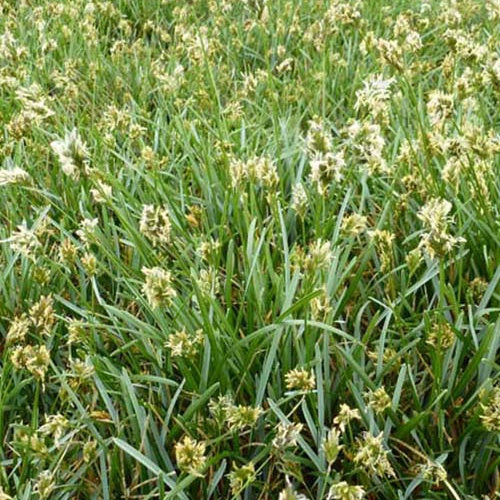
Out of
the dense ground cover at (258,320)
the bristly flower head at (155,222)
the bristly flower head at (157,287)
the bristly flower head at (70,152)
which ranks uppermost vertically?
A: the bristly flower head at (70,152)

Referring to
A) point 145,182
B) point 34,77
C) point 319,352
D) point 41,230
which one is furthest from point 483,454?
point 34,77

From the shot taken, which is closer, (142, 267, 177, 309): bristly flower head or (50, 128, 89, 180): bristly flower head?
(142, 267, 177, 309): bristly flower head

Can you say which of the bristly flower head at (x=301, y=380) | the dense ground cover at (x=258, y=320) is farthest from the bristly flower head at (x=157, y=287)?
the bristly flower head at (x=301, y=380)

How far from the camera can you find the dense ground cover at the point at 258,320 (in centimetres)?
187

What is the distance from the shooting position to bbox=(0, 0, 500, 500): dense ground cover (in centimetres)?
187

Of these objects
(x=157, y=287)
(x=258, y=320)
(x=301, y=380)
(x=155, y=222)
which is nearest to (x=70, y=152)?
(x=155, y=222)

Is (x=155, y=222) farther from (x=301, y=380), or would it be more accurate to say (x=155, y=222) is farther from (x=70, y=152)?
(x=301, y=380)

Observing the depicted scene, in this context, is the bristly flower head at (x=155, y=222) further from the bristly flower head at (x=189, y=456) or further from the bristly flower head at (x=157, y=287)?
the bristly flower head at (x=189, y=456)

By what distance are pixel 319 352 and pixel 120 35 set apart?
118 inches

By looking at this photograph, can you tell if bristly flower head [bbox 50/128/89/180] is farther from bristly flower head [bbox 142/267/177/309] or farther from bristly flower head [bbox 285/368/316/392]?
bristly flower head [bbox 285/368/316/392]

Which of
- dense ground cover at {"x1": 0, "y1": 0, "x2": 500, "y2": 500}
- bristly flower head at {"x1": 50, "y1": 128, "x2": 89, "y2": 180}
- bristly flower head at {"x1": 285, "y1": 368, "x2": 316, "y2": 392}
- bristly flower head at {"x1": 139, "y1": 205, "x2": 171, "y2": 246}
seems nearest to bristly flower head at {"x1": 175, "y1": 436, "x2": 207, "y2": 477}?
dense ground cover at {"x1": 0, "y1": 0, "x2": 500, "y2": 500}

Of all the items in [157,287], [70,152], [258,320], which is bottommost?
[258,320]

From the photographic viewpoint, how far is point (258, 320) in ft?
7.00

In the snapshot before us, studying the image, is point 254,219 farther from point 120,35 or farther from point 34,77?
point 120,35
